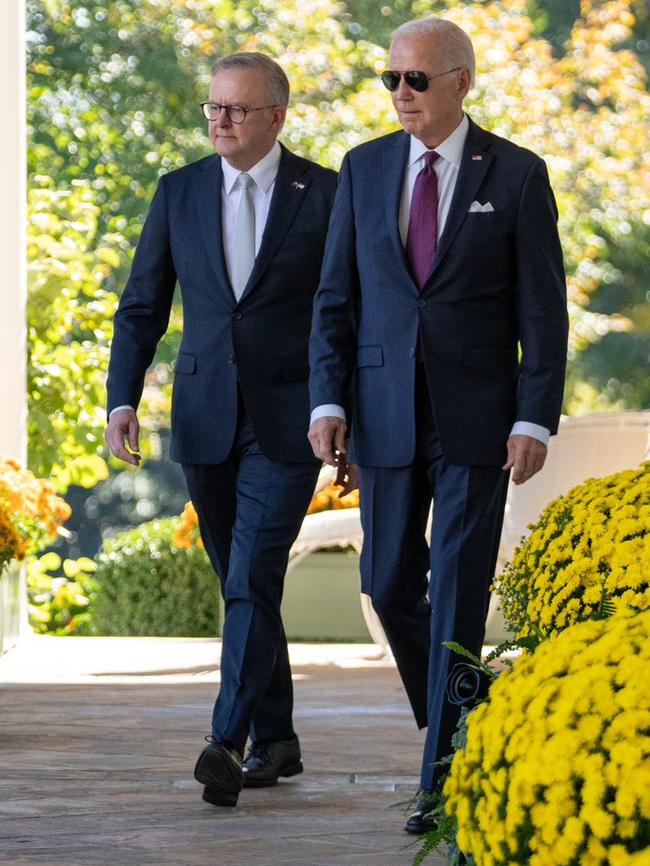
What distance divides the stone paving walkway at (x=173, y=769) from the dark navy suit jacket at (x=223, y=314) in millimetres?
756

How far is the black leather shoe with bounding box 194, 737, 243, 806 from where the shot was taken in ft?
11.3

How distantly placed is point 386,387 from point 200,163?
793 millimetres

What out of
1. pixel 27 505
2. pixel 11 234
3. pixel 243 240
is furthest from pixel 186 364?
pixel 11 234

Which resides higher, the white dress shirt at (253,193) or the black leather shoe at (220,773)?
the white dress shirt at (253,193)

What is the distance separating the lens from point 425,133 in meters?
3.33

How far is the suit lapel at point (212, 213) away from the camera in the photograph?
3.64 m

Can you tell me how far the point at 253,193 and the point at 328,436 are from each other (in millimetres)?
682

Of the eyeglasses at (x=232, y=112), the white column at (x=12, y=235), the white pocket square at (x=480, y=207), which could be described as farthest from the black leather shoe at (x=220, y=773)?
the white column at (x=12, y=235)

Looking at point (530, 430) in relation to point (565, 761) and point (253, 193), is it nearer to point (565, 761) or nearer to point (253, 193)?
point (253, 193)

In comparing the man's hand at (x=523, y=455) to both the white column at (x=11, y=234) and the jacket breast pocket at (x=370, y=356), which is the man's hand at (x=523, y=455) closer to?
the jacket breast pocket at (x=370, y=356)

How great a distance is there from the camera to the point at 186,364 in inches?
146

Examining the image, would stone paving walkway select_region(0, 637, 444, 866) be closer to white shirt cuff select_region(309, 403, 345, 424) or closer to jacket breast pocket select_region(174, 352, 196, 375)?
white shirt cuff select_region(309, 403, 345, 424)

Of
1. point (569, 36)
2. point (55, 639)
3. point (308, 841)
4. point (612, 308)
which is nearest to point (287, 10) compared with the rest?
point (569, 36)

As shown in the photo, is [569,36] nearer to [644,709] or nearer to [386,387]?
[386,387]
